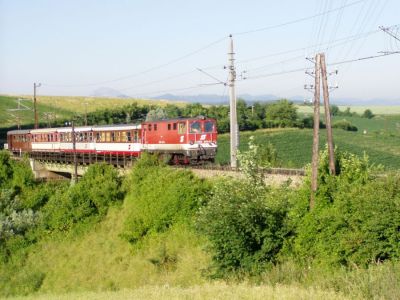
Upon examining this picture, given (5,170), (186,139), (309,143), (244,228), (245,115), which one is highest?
(245,115)

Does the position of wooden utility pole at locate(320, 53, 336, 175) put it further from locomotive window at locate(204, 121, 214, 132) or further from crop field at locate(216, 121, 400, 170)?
crop field at locate(216, 121, 400, 170)

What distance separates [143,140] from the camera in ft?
132

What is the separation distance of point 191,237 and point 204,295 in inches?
474

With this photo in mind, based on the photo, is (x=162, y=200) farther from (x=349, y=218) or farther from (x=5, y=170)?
(x=5, y=170)

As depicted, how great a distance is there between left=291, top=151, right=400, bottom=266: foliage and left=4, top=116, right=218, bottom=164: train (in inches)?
501

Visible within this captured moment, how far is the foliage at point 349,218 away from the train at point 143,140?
12723 mm

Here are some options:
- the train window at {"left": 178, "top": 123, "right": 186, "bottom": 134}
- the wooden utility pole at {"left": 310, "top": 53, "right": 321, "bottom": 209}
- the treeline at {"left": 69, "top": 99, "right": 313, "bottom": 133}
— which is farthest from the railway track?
the treeline at {"left": 69, "top": 99, "right": 313, "bottom": 133}

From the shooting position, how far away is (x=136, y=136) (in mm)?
41156

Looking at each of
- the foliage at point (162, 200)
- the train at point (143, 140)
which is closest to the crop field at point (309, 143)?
the train at point (143, 140)

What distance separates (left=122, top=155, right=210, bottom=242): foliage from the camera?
102ft

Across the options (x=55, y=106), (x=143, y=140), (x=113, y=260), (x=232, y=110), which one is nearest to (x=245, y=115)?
(x=143, y=140)

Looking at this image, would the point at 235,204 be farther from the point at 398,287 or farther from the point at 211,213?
the point at 398,287

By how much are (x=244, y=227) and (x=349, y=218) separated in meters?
4.29

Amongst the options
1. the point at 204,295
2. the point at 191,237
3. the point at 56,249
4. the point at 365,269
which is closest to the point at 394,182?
the point at 365,269
